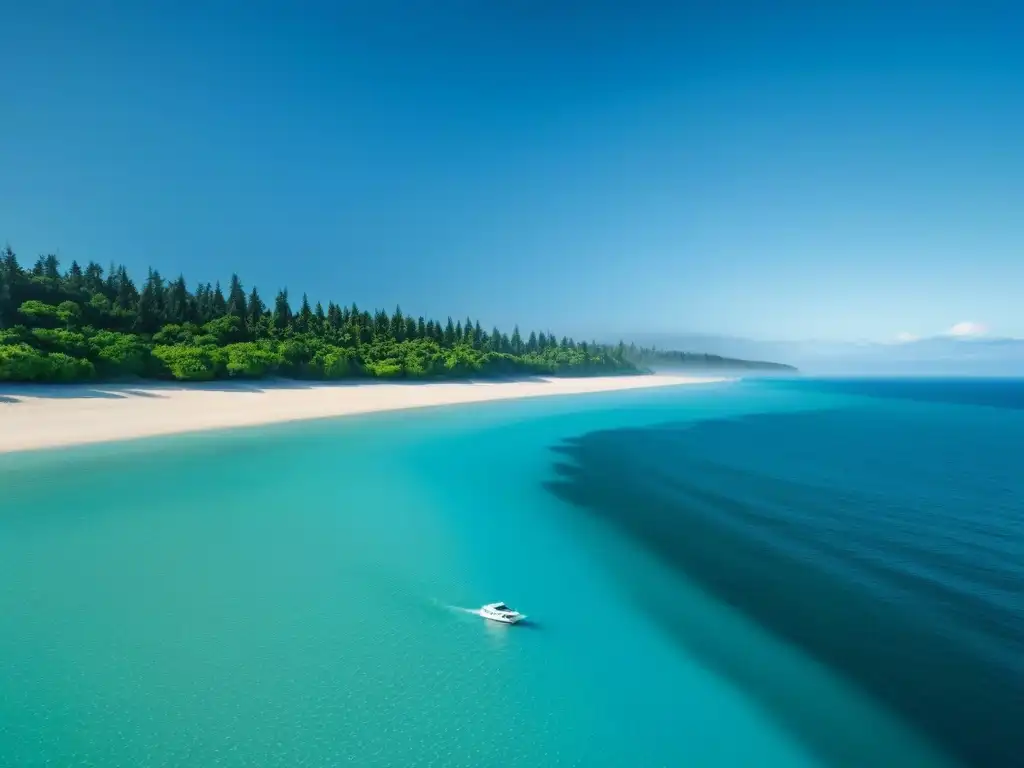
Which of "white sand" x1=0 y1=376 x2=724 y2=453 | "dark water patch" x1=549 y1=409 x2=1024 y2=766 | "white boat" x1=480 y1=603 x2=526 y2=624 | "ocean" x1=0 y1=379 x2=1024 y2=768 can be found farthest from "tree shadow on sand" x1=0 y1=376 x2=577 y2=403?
"white boat" x1=480 y1=603 x2=526 y2=624

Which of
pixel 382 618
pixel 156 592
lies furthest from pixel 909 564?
pixel 156 592

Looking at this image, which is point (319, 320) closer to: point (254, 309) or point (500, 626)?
point (254, 309)

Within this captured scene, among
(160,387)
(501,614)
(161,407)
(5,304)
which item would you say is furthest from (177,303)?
(501,614)

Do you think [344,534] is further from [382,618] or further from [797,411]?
[797,411]

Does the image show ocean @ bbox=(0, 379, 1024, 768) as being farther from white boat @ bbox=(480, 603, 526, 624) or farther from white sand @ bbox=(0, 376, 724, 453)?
white sand @ bbox=(0, 376, 724, 453)

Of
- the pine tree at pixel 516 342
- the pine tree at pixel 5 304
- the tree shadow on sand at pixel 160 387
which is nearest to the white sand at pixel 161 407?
the tree shadow on sand at pixel 160 387

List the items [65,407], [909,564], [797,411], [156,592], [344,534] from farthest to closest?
[797,411], [65,407], [344,534], [909,564], [156,592]
